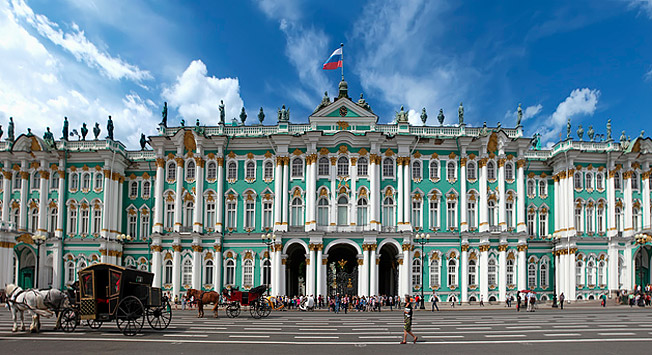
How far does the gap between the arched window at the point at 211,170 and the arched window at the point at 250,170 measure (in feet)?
9.75

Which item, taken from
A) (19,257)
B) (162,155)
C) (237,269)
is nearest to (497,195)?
(237,269)

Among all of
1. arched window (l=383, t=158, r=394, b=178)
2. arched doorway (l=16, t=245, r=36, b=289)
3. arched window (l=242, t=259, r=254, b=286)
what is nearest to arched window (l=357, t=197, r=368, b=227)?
arched window (l=383, t=158, r=394, b=178)

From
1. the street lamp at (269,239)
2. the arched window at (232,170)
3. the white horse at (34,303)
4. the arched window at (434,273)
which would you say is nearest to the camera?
the white horse at (34,303)

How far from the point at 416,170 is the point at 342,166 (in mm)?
6896

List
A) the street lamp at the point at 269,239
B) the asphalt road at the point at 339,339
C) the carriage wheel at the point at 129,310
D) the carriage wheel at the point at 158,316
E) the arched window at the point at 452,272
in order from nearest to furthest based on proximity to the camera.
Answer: the asphalt road at the point at 339,339, the carriage wheel at the point at 129,310, the carriage wheel at the point at 158,316, the street lamp at the point at 269,239, the arched window at the point at 452,272

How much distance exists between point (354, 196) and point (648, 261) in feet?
95.7

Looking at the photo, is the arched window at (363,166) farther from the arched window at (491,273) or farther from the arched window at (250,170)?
the arched window at (491,273)

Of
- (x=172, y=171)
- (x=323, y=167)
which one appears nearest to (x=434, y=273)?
(x=323, y=167)

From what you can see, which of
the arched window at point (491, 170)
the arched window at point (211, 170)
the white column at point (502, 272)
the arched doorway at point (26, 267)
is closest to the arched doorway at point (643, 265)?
the white column at point (502, 272)

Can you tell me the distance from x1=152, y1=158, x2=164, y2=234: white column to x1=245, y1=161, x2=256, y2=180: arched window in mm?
7840

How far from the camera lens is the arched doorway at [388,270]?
4875cm

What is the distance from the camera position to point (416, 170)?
4912cm

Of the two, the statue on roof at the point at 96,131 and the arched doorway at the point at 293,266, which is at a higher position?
the statue on roof at the point at 96,131

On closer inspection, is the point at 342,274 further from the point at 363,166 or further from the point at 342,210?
the point at 363,166
